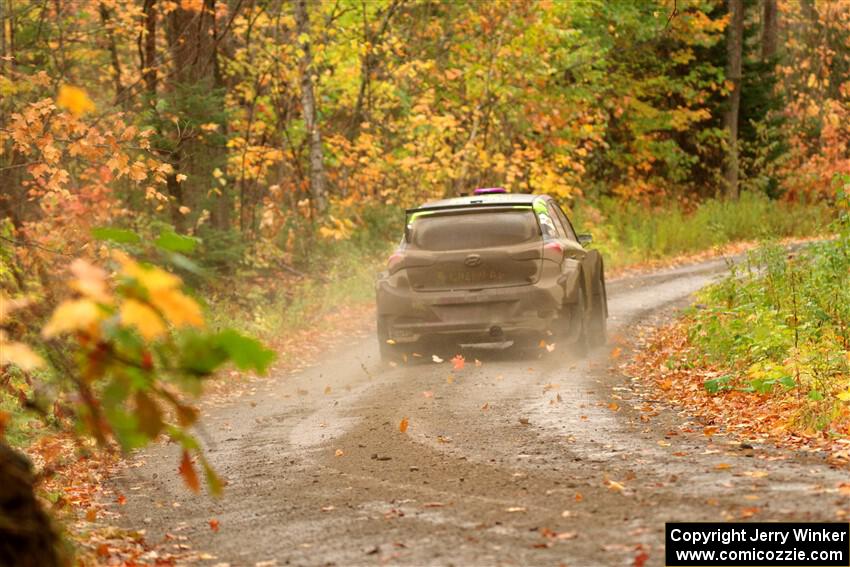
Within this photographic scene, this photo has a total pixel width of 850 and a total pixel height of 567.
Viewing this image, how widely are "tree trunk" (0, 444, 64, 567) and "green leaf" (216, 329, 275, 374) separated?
3.26 feet

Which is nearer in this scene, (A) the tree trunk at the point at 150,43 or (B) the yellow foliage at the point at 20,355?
(B) the yellow foliage at the point at 20,355

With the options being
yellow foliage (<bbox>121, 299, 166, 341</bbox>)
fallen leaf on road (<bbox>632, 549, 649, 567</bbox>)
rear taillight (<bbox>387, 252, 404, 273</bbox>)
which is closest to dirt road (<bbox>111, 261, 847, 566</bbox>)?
fallen leaf on road (<bbox>632, 549, 649, 567</bbox>)

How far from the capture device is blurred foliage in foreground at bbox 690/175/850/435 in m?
9.86

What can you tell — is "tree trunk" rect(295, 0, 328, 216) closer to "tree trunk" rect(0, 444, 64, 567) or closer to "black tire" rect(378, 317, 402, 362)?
"black tire" rect(378, 317, 402, 362)

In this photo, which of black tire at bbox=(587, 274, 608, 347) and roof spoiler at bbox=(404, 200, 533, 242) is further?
black tire at bbox=(587, 274, 608, 347)

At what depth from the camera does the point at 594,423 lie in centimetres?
984

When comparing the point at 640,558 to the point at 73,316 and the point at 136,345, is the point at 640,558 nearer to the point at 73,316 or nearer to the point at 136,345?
the point at 136,345

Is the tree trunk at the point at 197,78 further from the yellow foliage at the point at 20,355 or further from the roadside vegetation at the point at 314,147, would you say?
the yellow foliage at the point at 20,355

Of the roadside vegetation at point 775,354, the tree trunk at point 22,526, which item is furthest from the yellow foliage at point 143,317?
the roadside vegetation at point 775,354

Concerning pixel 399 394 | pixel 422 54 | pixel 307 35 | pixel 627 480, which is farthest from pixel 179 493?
pixel 422 54

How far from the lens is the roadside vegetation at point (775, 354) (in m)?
9.36

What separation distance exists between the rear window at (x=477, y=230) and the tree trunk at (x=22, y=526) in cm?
987

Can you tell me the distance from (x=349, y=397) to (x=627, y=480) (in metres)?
5.37

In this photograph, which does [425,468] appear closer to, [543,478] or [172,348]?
[543,478]
